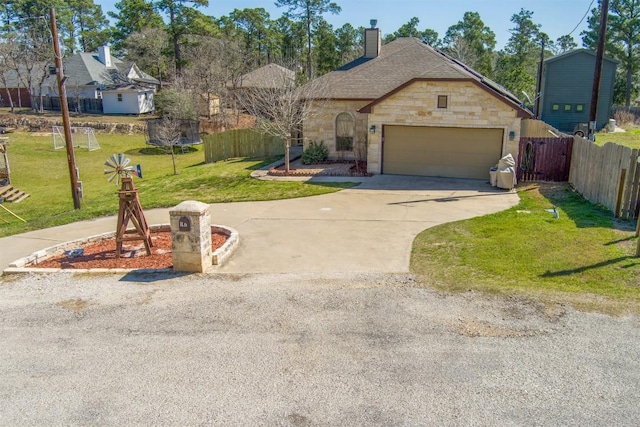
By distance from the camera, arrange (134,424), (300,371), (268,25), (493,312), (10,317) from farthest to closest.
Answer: (268,25) < (10,317) < (493,312) < (300,371) < (134,424)

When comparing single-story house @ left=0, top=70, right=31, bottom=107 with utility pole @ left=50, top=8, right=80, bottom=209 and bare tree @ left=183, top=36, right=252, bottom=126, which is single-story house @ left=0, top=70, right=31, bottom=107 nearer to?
bare tree @ left=183, top=36, right=252, bottom=126

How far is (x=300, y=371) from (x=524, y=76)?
3947 centimetres

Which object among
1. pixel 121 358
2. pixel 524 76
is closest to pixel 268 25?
pixel 524 76

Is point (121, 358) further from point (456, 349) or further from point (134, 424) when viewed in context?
point (456, 349)

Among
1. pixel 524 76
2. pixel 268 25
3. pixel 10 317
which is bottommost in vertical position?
pixel 10 317

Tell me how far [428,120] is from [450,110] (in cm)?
92

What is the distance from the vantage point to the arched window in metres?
23.3

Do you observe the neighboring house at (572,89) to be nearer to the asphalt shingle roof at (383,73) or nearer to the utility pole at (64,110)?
the asphalt shingle roof at (383,73)

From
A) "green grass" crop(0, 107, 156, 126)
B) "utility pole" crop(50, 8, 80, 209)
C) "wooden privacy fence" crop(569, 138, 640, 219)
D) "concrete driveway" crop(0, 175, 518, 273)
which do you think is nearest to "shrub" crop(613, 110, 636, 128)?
"concrete driveway" crop(0, 175, 518, 273)

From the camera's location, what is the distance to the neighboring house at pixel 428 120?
18766 millimetres

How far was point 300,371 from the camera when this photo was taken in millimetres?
6492

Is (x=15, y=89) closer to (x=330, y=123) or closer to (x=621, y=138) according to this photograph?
(x=330, y=123)

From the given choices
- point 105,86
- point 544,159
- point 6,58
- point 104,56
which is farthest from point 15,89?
point 544,159

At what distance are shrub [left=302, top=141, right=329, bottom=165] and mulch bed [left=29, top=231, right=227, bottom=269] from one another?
11228 mm
